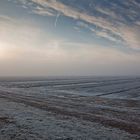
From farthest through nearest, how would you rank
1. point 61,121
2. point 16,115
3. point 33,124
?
1. point 16,115
2. point 61,121
3. point 33,124

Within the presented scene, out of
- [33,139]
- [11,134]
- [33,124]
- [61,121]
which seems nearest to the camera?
[33,139]

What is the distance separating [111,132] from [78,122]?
9.42 ft

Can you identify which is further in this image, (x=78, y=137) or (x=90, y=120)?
(x=90, y=120)

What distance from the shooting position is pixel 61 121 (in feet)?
51.6

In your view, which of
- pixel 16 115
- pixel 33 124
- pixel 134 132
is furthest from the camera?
pixel 16 115

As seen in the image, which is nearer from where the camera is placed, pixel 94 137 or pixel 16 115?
pixel 94 137

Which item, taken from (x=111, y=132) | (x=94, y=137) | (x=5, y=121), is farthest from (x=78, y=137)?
(x=5, y=121)

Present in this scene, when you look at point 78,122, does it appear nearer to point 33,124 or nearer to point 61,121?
point 61,121

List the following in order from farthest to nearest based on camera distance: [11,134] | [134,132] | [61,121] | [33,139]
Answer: [61,121]
[134,132]
[11,134]
[33,139]

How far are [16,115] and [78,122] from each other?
4.87m

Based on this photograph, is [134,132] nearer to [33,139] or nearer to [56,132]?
[56,132]

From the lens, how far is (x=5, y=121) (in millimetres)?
15453

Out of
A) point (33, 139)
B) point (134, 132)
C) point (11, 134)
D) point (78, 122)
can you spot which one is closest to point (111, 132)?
point (134, 132)

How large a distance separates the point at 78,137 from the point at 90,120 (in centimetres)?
425
